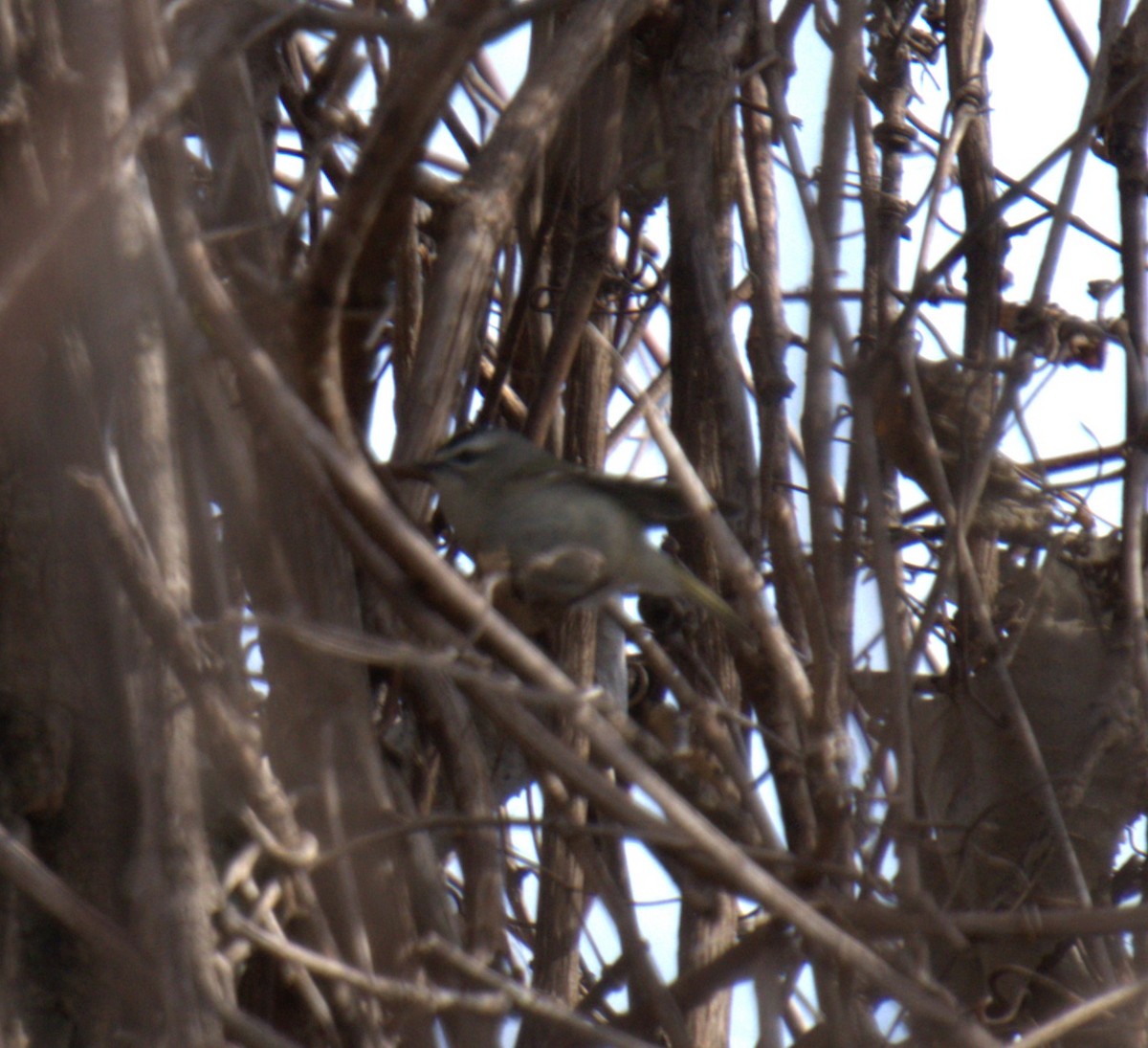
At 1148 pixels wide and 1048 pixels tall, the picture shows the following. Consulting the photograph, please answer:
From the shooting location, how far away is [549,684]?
1.42 metres

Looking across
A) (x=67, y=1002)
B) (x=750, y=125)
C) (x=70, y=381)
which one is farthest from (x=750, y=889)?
(x=750, y=125)

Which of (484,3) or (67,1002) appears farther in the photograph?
(67,1002)

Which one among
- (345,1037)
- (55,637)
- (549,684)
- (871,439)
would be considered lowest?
(345,1037)

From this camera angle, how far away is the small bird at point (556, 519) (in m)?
2.63

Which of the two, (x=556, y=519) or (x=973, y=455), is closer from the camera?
(x=973, y=455)

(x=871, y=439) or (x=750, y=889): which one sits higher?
(x=871, y=439)

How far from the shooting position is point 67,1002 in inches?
75.7

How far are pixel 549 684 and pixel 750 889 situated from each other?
0.89 feet

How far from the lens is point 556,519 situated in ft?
9.90

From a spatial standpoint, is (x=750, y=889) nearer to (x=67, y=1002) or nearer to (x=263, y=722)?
(x=263, y=722)

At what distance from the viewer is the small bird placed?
2629mm

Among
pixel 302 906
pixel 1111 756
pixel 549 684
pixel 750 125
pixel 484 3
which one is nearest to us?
pixel 484 3

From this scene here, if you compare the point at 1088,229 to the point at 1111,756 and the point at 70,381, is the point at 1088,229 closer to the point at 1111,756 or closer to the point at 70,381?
the point at 1111,756

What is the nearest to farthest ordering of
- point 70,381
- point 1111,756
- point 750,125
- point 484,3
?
1. point 484,3
2. point 70,381
3. point 1111,756
4. point 750,125
